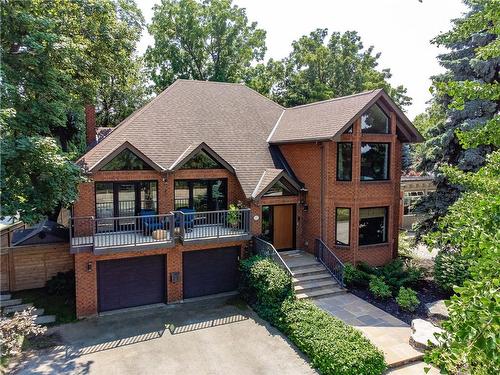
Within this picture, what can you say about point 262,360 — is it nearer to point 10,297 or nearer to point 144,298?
point 144,298

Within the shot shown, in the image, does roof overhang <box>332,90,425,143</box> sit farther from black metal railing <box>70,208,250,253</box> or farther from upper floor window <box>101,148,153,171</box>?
upper floor window <box>101,148,153,171</box>

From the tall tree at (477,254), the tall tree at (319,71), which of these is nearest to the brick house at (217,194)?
the tall tree at (477,254)

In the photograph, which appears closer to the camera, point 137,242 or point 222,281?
point 137,242

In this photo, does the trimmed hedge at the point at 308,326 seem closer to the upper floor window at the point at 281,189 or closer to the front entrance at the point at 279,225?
the front entrance at the point at 279,225

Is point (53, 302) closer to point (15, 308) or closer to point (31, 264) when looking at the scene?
point (15, 308)

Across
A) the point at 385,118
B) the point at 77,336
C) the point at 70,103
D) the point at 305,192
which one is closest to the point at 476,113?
the point at 385,118

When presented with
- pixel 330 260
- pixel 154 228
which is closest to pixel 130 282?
pixel 154 228

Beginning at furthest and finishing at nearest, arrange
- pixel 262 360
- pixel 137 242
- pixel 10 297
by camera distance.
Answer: pixel 10 297, pixel 137 242, pixel 262 360
